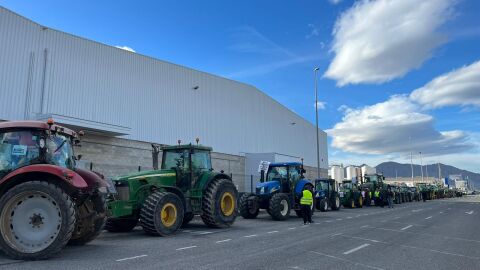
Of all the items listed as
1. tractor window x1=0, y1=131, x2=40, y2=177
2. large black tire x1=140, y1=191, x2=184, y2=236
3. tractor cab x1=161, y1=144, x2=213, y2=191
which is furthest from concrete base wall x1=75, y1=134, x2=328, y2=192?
tractor window x1=0, y1=131, x2=40, y2=177

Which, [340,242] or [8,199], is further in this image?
[340,242]

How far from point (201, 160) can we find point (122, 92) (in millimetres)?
15261

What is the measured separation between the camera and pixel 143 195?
11859 millimetres

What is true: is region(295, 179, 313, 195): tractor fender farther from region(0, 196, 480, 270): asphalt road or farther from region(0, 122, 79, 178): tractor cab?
region(0, 122, 79, 178): tractor cab

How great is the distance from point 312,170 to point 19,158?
2047 inches

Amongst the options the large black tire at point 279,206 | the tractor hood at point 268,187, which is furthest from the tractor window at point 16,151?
the tractor hood at point 268,187

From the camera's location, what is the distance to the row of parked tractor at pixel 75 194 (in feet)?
24.6

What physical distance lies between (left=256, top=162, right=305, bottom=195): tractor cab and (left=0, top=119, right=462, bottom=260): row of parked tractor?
14.8ft

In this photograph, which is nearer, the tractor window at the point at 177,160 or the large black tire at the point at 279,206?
the tractor window at the point at 177,160

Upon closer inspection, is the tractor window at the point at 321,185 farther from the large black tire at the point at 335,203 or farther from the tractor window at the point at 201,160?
the tractor window at the point at 201,160

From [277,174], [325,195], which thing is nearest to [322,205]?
[325,195]

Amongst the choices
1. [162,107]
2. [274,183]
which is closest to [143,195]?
[274,183]

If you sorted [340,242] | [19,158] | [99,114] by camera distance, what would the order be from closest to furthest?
[19,158]
[340,242]
[99,114]

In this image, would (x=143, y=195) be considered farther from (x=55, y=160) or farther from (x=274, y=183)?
(x=274, y=183)
